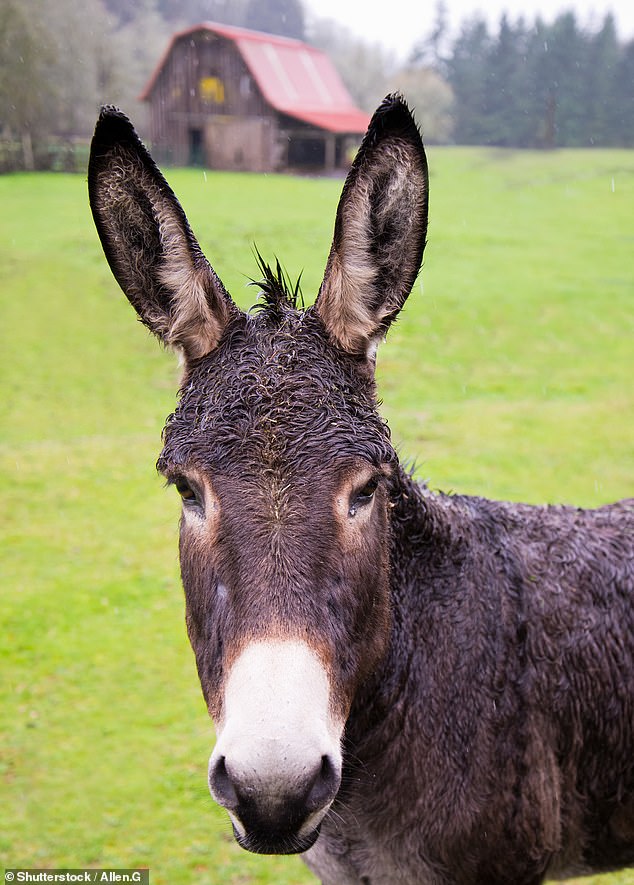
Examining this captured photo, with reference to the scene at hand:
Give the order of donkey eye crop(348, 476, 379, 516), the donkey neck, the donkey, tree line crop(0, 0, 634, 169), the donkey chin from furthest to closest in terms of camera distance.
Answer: tree line crop(0, 0, 634, 169) → the donkey neck → donkey eye crop(348, 476, 379, 516) → the donkey → the donkey chin

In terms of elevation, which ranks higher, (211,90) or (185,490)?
(211,90)

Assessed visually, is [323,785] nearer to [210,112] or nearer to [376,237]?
[376,237]

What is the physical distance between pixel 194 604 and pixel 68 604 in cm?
637

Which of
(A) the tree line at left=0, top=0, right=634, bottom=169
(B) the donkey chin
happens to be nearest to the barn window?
(A) the tree line at left=0, top=0, right=634, bottom=169

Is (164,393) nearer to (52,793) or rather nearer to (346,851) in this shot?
(52,793)

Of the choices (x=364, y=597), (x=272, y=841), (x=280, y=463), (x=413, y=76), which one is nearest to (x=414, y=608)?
(x=364, y=597)

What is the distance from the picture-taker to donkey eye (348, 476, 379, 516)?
2.44 metres

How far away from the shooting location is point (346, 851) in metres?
3.11

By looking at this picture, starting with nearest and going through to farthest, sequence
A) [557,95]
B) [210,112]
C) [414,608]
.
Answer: [414,608] → [557,95] → [210,112]

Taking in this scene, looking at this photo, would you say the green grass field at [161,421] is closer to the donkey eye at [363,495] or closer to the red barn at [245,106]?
the donkey eye at [363,495]

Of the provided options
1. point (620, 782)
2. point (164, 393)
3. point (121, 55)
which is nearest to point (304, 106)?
point (121, 55)

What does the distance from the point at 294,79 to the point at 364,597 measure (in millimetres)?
34504

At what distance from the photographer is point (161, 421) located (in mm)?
13734

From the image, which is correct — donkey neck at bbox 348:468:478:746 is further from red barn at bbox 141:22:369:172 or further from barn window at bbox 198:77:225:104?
barn window at bbox 198:77:225:104
